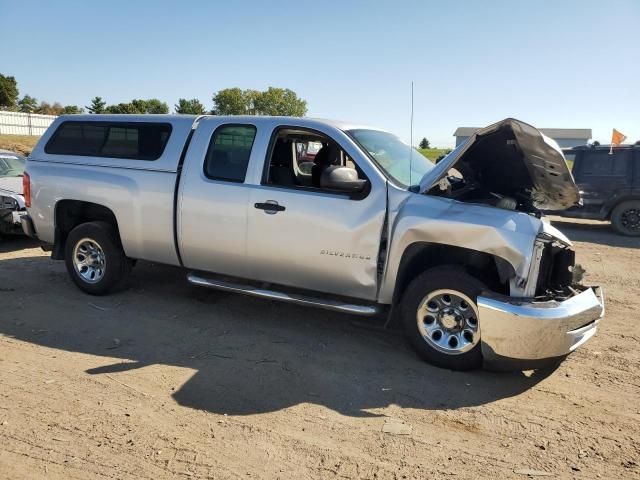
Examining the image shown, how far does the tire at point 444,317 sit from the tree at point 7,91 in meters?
65.8

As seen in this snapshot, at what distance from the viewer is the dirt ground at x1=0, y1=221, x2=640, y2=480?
2.98 meters

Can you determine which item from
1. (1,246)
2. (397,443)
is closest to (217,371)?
(397,443)

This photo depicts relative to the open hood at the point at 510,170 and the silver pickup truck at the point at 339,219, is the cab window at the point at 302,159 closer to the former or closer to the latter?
the silver pickup truck at the point at 339,219

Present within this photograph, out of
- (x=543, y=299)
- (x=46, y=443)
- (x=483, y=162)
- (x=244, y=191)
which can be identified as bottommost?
(x=46, y=443)

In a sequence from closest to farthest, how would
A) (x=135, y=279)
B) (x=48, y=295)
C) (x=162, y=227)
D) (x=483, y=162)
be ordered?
1. (x=483, y=162)
2. (x=162, y=227)
3. (x=48, y=295)
4. (x=135, y=279)

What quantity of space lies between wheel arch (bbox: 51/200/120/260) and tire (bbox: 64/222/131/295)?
0.42ft

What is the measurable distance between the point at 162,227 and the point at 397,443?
3298 mm

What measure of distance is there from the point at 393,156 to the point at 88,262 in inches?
145

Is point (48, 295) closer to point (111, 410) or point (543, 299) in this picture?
point (111, 410)

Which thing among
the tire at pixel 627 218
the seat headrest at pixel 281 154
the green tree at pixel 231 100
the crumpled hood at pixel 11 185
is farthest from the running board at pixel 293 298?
the green tree at pixel 231 100

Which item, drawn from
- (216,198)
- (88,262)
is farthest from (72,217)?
(216,198)

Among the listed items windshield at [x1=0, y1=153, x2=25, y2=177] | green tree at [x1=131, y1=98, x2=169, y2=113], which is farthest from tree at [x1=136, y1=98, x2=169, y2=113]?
windshield at [x1=0, y1=153, x2=25, y2=177]

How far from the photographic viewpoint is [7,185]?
874 centimetres

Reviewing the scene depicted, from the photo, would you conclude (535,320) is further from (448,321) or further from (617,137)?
(617,137)
